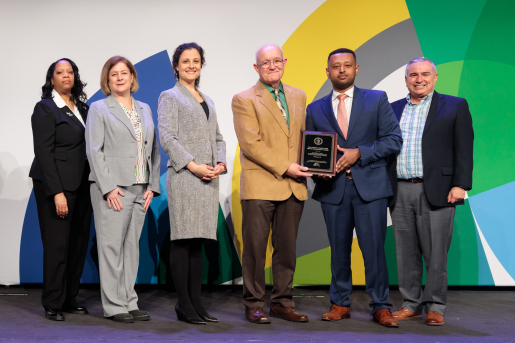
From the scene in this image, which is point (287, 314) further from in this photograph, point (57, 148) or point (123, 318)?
point (57, 148)

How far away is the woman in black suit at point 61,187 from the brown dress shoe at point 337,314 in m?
1.70

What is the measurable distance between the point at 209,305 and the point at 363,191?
1.53m

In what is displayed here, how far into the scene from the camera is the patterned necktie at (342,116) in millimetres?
2986

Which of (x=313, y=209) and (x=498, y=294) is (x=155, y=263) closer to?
(x=313, y=209)

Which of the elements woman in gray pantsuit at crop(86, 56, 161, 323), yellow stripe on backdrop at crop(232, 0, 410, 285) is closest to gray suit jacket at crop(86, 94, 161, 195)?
woman in gray pantsuit at crop(86, 56, 161, 323)

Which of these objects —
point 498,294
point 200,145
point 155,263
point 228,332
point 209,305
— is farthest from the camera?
point 155,263

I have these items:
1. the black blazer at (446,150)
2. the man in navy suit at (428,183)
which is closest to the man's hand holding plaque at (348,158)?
the man in navy suit at (428,183)

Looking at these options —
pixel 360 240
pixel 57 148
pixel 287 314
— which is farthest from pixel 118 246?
pixel 360 240

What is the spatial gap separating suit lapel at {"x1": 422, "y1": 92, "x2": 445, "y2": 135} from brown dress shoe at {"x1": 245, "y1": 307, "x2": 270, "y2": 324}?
5.32 ft

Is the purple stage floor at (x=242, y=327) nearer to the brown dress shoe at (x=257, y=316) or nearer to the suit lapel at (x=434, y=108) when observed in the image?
the brown dress shoe at (x=257, y=316)

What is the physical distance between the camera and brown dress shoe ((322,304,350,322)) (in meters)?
2.94

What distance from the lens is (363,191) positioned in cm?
289

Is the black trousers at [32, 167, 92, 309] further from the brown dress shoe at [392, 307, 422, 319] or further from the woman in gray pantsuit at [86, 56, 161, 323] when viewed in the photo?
the brown dress shoe at [392, 307, 422, 319]

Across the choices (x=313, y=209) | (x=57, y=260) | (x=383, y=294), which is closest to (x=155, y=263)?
(x=57, y=260)
